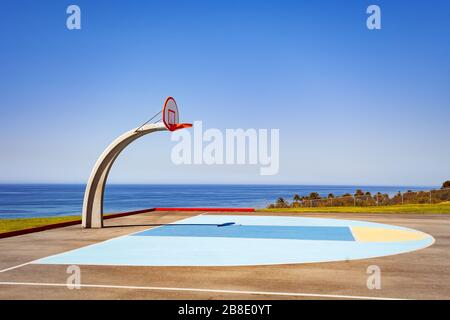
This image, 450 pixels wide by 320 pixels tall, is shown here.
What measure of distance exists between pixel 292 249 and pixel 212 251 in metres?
2.59

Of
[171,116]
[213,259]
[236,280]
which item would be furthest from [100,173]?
[236,280]

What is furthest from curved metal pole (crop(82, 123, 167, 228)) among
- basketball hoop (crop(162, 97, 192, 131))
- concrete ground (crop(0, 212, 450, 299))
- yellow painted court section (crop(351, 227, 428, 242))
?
yellow painted court section (crop(351, 227, 428, 242))

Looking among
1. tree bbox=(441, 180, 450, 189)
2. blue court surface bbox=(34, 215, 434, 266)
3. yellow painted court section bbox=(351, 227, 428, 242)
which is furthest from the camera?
tree bbox=(441, 180, 450, 189)

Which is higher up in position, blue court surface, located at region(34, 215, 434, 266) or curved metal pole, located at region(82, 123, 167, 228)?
curved metal pole, located at region(82, 123, 167, 228)

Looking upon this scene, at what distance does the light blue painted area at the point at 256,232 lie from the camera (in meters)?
18.0

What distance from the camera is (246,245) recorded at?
50.5ft

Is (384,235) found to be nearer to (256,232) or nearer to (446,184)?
(256,232)

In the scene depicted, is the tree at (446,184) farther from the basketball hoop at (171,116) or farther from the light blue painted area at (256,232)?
the basketball hoop at (171,116)

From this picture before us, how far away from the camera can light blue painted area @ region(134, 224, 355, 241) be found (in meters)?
18.0

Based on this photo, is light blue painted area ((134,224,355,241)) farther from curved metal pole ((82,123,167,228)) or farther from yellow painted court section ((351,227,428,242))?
curved metal pole ((82,123,167,228))

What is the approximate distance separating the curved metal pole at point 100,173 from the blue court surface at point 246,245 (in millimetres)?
2657

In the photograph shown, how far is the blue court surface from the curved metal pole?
8.72ft

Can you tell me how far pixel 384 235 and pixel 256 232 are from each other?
514 centimetres

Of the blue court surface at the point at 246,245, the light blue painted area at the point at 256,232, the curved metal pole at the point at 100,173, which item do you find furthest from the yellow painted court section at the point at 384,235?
the curved metal pole at the point at 100,173
